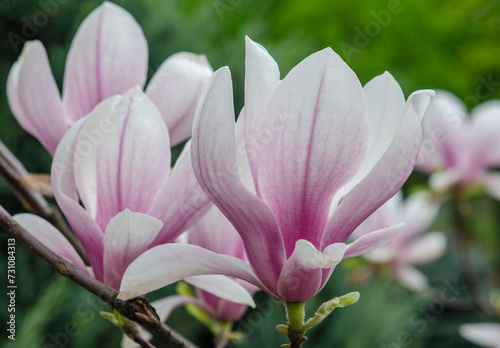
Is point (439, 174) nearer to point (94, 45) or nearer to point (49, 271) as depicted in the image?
point (94, 45)

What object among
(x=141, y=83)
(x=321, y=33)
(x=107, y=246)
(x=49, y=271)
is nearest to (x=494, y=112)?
(x=141, y=83)

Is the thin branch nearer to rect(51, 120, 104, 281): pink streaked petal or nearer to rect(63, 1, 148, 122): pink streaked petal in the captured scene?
rect(51, 120, 104, 281): pink streaked petal

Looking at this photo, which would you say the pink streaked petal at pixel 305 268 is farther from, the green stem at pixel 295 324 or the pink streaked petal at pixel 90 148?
the pink streaked petal at pixel 90 148

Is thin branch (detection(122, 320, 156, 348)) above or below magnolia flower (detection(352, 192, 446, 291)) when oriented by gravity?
above

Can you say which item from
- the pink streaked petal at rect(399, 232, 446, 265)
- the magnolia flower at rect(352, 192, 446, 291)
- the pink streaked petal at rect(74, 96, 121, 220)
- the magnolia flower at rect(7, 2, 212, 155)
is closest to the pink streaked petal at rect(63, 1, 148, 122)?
the magnolia flower at rect(7, 2, 212, 155)

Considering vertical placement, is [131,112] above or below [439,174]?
above

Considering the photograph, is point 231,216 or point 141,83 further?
point 141,83
